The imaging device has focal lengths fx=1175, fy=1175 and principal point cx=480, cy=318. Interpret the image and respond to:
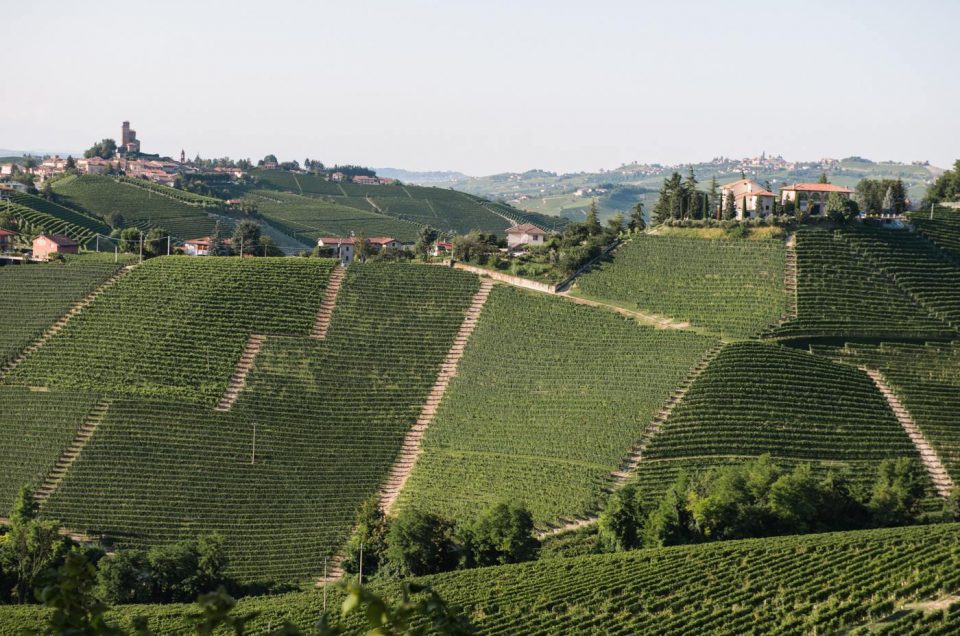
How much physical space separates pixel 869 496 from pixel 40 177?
113851 mm

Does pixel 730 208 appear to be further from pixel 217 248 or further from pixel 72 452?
pixel 72 452

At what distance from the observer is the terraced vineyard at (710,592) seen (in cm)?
3475

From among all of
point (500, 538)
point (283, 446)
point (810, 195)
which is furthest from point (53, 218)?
point (500, 538)

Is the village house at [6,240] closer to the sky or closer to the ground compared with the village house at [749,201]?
closer to the ground

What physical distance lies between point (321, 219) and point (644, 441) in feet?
309

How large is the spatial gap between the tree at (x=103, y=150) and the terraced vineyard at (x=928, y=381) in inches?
5104

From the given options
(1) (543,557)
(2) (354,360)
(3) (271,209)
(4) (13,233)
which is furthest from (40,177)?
(1) (543,557)

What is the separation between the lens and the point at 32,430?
54.1m

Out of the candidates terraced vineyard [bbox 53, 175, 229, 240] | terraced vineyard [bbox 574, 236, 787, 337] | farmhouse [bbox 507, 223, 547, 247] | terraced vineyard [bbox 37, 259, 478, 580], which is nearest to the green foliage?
terraced vineyard [bbox 574, 236, 787, 337]

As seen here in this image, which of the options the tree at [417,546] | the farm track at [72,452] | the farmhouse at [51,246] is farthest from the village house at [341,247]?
the tree at [417,546]

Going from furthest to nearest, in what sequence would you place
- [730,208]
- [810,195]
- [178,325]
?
[810,195], [730,208], [178,325]

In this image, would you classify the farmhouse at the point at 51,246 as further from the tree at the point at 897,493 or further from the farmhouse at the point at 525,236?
the tree at the point at 897,493

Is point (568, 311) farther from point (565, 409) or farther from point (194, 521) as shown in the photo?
A: point (194, 521)

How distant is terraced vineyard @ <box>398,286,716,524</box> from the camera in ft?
162
